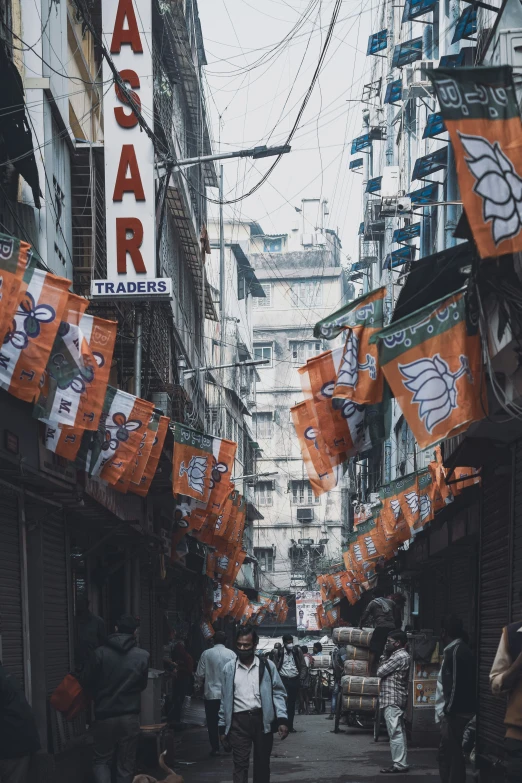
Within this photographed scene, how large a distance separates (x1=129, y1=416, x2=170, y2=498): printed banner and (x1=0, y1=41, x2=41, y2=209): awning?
3347 millimetres

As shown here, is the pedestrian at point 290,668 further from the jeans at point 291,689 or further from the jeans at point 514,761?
the jeans at point 514,761

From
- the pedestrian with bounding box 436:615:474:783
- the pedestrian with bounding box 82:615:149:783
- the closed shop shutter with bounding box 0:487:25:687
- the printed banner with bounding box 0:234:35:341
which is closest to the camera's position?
the printed banner with bounding box 0:234:35:341

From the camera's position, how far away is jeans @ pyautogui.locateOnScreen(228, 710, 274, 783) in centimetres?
1124

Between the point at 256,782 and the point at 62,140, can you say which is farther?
the point at 62,140

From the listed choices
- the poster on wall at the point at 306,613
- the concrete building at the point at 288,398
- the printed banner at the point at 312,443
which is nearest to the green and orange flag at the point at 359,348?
the printed banner at the point at 312,443

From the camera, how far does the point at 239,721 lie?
11.3 metres

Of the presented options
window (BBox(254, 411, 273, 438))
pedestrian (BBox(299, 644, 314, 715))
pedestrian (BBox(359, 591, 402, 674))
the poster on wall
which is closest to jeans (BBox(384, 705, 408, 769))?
pedestrian (BBox(359, 591, 402, 674))

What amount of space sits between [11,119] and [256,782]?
7742 mm

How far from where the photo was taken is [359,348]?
33.4ft

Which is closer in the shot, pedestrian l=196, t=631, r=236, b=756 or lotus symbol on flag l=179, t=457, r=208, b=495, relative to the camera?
lotus symbol on flag l=179, t=457, r=208, b=495

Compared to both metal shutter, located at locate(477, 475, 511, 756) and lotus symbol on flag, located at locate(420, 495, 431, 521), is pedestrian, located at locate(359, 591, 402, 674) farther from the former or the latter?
metal shutter, located at locate(477, 475, 511, 756)

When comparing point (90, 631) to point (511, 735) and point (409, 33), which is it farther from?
point (409, 33)

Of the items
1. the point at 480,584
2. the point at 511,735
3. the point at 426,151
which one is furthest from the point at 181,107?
the point at 511,735

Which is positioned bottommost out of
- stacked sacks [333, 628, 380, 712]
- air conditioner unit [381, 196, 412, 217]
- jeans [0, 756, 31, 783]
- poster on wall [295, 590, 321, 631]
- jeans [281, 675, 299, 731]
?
poster on wall [295, 590, 321, 631]
